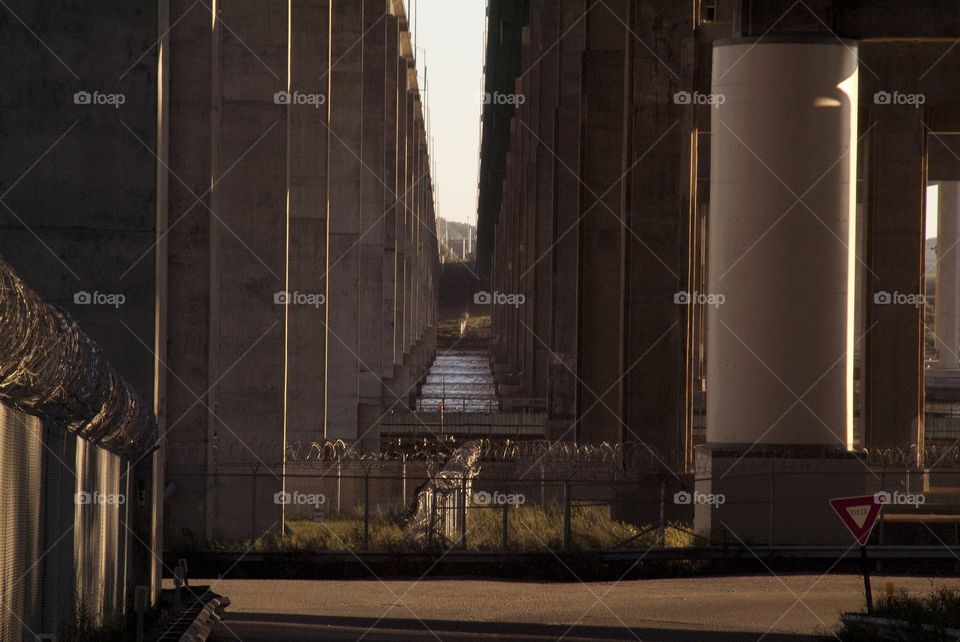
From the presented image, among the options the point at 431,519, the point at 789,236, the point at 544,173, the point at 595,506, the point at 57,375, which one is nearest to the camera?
the point at 57,375

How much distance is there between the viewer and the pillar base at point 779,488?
71.4ft

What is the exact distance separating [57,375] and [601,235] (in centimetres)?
2644

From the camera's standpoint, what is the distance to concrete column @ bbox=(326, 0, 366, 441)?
38.6 metres

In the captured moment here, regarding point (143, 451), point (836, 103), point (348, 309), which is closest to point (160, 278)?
point (143, 451)

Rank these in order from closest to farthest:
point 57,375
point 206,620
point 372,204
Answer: point 57,375 < point 206,620 < point 372,204

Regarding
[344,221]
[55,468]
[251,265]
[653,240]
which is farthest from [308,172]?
[55,468]

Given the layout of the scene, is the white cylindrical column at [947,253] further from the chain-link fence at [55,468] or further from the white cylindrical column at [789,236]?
the chain-link fence at [55,468]

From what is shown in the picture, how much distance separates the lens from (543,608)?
18016 mm

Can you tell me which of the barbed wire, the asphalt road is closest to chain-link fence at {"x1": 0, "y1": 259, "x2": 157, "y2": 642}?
the barbed wire

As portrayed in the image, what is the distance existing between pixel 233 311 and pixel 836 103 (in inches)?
424

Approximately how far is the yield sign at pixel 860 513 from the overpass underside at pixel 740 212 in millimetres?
6146

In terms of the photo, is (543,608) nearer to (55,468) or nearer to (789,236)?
(789,236)

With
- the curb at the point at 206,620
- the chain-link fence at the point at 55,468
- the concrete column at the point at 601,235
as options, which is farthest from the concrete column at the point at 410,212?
the chain-link fence at the point at 55,468

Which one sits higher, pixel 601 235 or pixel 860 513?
pixel 601 235
